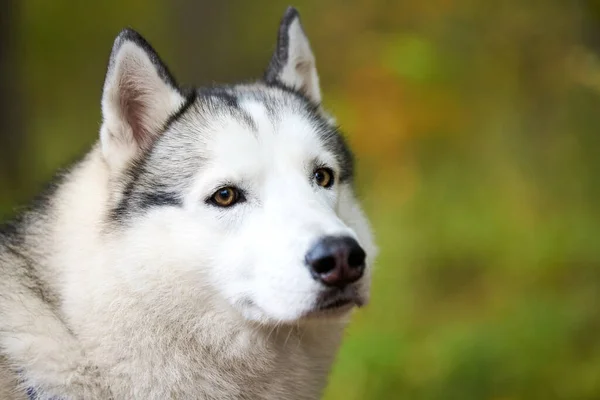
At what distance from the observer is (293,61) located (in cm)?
324

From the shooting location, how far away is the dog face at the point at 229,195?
236 centimetres

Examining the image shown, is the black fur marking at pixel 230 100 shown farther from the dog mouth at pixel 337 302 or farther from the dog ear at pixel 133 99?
the dog mouth at pixel 337 302

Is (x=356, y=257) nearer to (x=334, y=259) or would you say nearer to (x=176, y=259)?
(x=334, y=259)

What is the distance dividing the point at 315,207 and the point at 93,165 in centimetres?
95

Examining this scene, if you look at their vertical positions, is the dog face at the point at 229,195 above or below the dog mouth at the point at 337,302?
above

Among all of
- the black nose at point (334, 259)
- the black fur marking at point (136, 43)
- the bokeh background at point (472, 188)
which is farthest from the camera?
the bokeh background at point (472, 188)

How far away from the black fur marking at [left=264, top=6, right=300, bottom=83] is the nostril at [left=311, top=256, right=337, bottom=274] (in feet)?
3.93

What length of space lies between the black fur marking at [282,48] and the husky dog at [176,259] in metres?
0.46

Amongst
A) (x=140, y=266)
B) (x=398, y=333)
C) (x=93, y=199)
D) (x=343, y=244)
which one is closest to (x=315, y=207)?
(x=343, y=244)

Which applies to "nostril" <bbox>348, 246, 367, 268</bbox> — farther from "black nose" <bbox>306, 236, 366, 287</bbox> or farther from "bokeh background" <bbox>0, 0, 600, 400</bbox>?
"bokeh background" <bbox>0, 0, 600, 400</bbox>

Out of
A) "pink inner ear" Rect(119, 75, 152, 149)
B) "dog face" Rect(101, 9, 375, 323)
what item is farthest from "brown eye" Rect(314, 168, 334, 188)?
"pink inner ear" Rect(119, 75, 152, 149)

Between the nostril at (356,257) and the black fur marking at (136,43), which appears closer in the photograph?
the nostril at (356,257)

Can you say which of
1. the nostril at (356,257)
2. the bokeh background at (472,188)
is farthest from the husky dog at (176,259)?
the bokeh background at (472,188)

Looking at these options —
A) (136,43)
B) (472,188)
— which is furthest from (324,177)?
(472,188)
